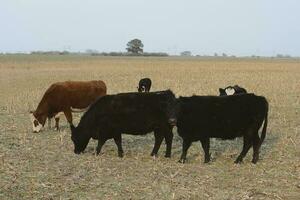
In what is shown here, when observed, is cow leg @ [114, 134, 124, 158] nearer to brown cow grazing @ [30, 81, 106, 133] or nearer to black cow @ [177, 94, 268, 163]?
black cow @ [177, 94, 268, 163]

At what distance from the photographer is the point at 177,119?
1106 cm

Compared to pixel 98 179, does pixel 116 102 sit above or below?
above

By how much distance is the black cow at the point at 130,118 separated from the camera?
11.4 meters

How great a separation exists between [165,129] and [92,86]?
5062 mm

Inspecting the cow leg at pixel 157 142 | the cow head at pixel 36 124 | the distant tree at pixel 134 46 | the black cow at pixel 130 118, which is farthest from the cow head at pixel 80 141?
the distant tree at pixel 134 46

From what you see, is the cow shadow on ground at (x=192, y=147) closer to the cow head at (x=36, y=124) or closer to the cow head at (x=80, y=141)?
the cow head at (x=80, y=141)

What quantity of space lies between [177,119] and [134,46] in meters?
125

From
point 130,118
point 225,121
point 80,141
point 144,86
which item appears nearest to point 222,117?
point 225,121

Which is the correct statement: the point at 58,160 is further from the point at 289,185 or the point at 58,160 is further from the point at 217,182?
the point at 289,185

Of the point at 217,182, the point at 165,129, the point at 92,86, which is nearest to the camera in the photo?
the point at 217,182

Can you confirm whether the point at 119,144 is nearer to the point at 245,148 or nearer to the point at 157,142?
the point at 157,142

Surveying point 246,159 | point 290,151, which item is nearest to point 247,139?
point 246,159

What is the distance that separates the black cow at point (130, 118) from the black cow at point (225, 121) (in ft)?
1.59

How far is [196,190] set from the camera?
28.0 ft
